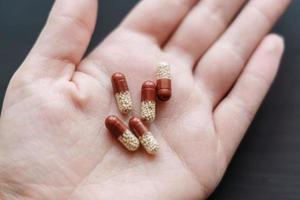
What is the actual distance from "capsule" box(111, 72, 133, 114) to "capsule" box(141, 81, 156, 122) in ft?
0.20

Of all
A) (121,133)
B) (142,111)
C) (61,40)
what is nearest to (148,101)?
(142,111)

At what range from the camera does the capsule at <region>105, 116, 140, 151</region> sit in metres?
1.91

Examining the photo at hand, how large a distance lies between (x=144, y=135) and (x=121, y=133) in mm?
97

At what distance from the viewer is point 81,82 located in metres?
1.98

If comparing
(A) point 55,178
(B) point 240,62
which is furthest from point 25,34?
(B) point 240,62

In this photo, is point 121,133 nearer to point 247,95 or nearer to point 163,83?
point 163,83

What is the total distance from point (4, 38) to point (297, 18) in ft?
4.99

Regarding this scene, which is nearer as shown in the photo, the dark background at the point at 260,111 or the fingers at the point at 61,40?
the fingers at the point at 61,40

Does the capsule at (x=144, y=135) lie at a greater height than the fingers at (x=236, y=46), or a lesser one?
lesser

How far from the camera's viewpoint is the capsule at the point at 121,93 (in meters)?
1.97

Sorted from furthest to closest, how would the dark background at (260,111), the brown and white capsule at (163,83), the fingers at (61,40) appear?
the dark background at (260,111), the brown and white capsule at (163,83), the fingers at (61,40)

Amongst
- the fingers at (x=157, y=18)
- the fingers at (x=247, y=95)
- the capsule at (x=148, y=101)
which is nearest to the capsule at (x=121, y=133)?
the capsule at (x=148, y=101)

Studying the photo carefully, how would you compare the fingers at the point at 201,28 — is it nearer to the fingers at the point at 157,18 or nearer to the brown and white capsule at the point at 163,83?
the fingers at the point at 157,18

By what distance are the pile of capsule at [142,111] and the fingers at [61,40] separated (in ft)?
0.68
